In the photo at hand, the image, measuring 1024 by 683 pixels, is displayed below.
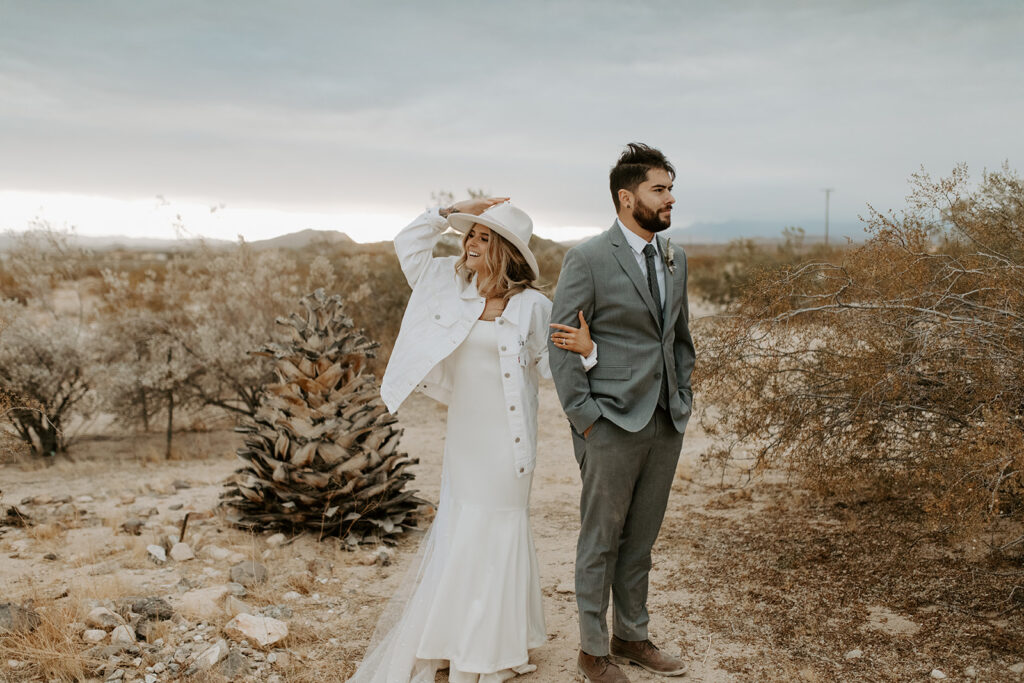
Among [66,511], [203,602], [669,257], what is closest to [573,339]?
[669,257]

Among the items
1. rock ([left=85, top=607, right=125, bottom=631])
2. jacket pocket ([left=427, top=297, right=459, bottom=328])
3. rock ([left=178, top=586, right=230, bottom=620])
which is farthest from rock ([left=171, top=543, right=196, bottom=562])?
jacket pocket ([left=427, top=297, right=459, bottom=328])

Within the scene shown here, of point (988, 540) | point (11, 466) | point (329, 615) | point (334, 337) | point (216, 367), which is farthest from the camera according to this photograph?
point (216, 367)

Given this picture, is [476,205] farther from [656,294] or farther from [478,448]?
[478,448]

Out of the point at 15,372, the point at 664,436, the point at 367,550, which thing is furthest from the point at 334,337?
the point at 15,372

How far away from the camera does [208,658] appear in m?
3.71

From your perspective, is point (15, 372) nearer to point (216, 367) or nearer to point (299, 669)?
point (216, 367)

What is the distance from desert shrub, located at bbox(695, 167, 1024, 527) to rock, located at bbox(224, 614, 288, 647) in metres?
2.82

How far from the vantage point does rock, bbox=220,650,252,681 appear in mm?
3642

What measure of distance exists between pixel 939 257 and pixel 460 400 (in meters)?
2.74

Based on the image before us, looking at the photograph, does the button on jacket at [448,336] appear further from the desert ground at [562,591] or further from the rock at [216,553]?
the rock at [216,553]

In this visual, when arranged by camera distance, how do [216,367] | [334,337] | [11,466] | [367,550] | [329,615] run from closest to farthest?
[329,615] < [367,550] < [334,337] < [11,466] < [216,367]

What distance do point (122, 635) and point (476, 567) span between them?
67.6 inches

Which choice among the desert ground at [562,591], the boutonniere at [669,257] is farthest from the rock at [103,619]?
the boutonniere at [669,257]

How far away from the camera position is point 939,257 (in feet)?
14.5
